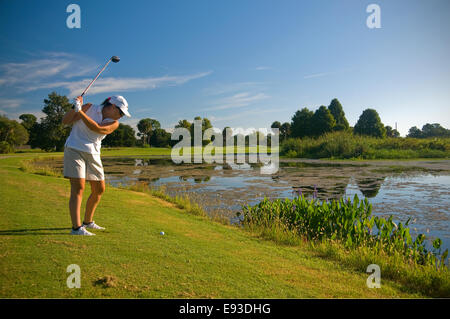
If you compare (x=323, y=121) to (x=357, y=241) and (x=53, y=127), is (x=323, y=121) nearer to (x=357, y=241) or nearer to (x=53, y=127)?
(x=357, y=241)

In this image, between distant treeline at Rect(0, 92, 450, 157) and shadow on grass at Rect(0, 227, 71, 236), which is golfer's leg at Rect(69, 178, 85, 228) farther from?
distant treeline at Rect(0, 92, 450, 157)

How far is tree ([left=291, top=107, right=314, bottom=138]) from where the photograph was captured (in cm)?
5619

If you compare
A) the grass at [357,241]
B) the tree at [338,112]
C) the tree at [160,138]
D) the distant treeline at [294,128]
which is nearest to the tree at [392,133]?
the distant treeline at [294,128]

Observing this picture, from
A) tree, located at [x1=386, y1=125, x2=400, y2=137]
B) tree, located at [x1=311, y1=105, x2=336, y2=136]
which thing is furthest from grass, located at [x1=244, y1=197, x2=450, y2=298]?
tree, located at [x1=386, y1=125, x2=400, y2=137]

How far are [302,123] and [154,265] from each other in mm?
57645

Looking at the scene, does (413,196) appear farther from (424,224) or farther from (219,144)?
(219,144)

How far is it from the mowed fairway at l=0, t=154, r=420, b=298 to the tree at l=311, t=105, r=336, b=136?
5016 cm

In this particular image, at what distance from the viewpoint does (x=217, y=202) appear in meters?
11.0

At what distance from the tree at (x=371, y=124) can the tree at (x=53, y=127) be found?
5737 centimetres

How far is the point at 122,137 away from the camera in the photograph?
93.6 meters

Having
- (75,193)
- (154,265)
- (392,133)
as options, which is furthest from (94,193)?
(392,133)
